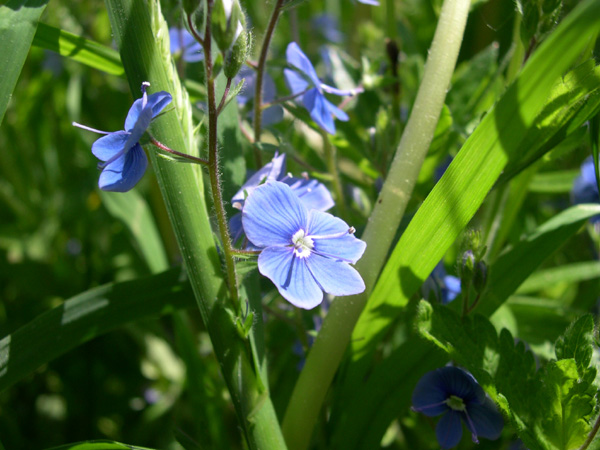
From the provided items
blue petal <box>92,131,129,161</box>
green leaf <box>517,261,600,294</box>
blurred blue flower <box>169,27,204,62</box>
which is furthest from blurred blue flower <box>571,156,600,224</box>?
blue petal <box>92,131,129,161</box>

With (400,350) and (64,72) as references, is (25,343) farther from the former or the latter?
(64,72)

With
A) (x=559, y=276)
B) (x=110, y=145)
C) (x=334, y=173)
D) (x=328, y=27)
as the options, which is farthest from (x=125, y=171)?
(x=328, y=27)

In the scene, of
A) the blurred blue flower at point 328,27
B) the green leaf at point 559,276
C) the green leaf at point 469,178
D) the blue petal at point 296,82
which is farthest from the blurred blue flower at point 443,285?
the blurred blue flower at point 328,27

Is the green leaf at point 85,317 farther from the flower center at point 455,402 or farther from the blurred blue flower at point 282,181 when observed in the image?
the flower center at point 455,402

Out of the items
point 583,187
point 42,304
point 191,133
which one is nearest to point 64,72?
point 42,304

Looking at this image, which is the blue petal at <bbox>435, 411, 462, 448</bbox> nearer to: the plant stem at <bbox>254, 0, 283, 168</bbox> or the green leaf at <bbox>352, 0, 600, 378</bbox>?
the green leaf at <bbox>352, 0, 600, 378</bbox>

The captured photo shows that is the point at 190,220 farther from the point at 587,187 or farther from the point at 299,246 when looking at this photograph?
the point at 587,187
